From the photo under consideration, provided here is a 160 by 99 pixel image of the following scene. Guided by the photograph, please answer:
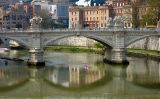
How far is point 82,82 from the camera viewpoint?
147 ft

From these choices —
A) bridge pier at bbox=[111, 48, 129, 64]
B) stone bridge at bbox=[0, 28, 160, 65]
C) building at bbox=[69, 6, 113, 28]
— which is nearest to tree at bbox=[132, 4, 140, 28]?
building at bbox=[69, 6, 113, 28]

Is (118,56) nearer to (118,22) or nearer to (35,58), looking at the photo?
(118,22)

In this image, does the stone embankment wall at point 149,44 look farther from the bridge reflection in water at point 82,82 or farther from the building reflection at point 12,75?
the building reflection at point 12,75

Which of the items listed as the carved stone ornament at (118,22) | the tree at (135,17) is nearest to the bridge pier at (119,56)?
the carved stone ornament at (118,22)

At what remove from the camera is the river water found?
39.3 metres

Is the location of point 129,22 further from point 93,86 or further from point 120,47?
point 93,86

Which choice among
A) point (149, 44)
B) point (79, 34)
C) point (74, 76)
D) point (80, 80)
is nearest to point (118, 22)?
point (79, 34)

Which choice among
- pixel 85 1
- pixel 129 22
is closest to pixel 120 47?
pixel 129 22

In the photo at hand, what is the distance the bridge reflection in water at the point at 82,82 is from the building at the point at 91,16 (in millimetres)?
53574

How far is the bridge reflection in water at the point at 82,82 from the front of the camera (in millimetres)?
39312

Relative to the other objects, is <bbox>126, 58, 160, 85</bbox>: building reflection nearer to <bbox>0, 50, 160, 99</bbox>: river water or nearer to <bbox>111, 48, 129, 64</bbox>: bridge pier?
<bbox>0, 50, 160, 99</bbox>: river water

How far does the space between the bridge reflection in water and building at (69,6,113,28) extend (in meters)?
53.6

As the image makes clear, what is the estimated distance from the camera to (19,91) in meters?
40.8

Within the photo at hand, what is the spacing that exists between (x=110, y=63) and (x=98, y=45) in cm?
1871
